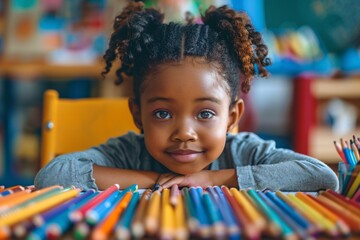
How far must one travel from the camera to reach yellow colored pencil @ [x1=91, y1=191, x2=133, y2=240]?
464 mm

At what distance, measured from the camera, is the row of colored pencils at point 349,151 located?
0.69 meters

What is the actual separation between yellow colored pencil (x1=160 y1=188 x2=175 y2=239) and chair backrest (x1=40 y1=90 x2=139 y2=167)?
68 centimetres

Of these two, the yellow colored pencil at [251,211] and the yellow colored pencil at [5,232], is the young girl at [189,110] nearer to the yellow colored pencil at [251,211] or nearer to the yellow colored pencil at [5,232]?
the yellow colored pencil at [251,211]

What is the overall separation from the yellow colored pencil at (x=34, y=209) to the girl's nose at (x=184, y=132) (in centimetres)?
28

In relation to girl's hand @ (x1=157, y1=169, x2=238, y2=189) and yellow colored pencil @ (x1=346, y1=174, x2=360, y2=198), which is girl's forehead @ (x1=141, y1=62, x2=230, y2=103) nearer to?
girl's hand @ (x1=157, y1=169, x2=238, y2=189)

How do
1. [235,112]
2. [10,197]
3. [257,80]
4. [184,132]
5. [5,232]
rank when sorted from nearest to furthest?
1. [5,232]
2. [10,197]
3. [184,132]
4. [235,112]
5. [257,80]

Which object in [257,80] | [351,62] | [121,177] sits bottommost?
[121,177]

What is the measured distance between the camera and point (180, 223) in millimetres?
500

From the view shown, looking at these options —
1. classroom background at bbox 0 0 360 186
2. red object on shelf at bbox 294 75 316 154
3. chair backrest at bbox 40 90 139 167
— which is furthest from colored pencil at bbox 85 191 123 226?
red object on shelf at bbox 294 75 316 154

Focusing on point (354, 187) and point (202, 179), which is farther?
point (202, 179)

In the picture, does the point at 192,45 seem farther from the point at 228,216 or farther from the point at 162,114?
the point at 228,216

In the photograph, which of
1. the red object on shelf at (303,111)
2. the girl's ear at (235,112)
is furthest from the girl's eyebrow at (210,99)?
the red object on shelf at (303,111)

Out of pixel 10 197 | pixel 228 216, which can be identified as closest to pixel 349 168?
pixel 228 216

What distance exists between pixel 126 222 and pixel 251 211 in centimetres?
14
